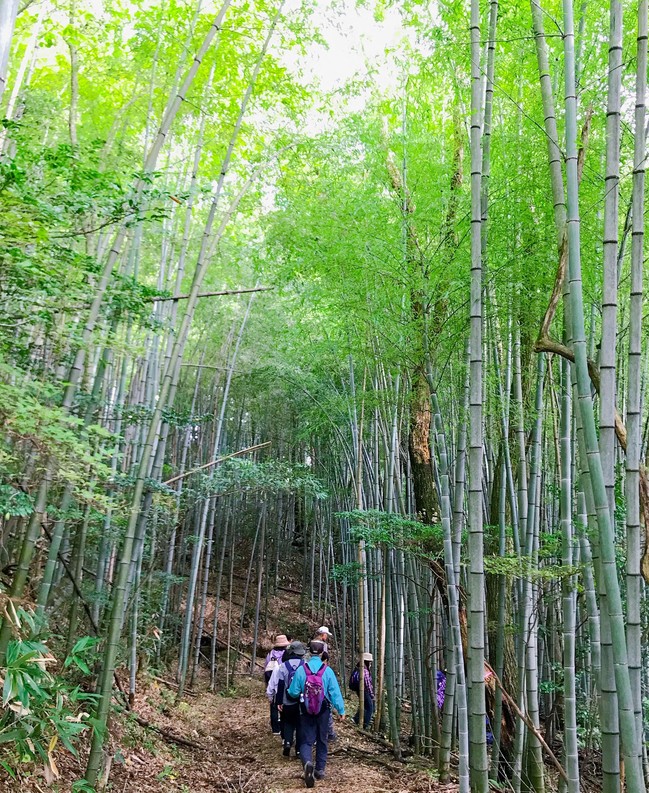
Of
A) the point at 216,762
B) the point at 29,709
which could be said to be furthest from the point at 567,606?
the point at 216,762

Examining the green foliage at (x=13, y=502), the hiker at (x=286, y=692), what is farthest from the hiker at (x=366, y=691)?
the green foliage at (x=13, y=502)

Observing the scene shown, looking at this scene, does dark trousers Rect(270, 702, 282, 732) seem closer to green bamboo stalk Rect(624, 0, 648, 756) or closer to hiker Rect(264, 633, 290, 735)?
hiker Rect(264, 633, 290, 735)

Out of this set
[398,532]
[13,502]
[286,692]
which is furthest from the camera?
[286,692]

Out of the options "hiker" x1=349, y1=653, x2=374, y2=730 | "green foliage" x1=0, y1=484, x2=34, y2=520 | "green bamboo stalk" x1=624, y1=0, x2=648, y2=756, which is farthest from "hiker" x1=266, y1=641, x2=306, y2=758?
"green bamboo stalk" x1=624, y1=0, x2=648, y2=756

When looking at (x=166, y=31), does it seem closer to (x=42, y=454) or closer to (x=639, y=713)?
(x=42, y=454)

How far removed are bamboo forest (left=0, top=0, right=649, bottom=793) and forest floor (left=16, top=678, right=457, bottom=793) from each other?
4 cm

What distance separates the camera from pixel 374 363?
17.5 ft

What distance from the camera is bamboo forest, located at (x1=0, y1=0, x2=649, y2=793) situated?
83.0 inches

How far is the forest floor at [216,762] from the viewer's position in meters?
3.91

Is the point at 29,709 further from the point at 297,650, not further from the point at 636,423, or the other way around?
the point at 636,423

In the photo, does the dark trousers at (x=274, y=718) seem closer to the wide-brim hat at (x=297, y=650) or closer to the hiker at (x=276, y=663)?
the hiker at (x=276, y=663)

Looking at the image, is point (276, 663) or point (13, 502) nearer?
point (13, 502)

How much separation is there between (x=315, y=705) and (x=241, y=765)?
1220mm

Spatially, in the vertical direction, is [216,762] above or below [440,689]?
below
